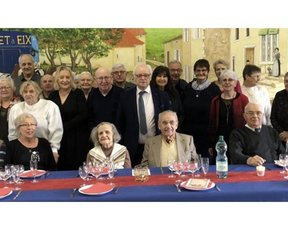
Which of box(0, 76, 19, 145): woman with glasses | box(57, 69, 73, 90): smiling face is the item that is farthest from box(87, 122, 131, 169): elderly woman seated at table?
box(0, 76, 19, 145): woman with glasses

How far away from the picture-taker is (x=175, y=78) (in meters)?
5.17

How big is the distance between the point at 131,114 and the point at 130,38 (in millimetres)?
2147

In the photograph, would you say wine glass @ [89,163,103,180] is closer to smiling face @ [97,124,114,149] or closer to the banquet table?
the banquet table

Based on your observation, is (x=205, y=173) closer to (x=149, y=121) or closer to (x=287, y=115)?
(x=149, y=121)

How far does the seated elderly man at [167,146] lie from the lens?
345cm

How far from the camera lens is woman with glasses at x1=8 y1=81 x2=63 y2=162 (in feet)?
13.0

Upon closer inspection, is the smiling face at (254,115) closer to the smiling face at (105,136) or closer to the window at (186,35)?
the smiling face at (105,136)

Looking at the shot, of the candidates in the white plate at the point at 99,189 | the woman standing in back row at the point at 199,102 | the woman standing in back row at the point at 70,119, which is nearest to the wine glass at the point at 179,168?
the white plate at the point at 99,189

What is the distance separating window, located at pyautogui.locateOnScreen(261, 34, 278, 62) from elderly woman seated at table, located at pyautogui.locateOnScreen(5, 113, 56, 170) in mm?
3841

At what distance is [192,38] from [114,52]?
120 cm

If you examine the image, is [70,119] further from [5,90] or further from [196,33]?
[196,33]

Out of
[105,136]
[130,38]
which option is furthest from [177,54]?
[105,136]

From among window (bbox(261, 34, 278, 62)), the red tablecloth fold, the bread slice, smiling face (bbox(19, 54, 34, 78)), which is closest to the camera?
the bread slice

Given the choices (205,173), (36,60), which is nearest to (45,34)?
(36,60)
